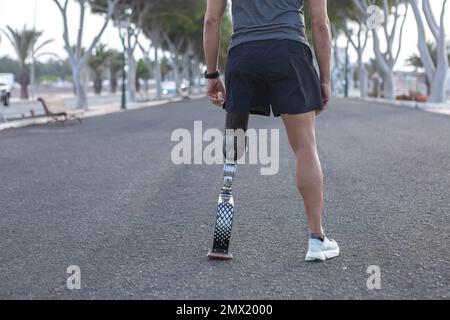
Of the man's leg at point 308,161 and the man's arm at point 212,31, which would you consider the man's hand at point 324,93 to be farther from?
the man's arm at point 212,31

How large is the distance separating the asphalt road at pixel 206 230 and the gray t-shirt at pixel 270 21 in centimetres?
126

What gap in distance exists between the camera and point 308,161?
3.16 metres

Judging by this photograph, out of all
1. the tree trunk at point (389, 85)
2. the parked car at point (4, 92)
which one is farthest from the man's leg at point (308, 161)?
the tree trunk at point (389, 85)

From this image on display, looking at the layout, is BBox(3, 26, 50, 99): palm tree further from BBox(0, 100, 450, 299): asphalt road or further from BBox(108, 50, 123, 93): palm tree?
BBox(0, 100, 450, 299): asphalt road

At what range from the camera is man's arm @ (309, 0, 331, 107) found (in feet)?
10.2

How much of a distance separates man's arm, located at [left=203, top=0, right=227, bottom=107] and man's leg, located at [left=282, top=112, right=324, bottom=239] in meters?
0.46

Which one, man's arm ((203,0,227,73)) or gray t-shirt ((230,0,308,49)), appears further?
man's arm ((203,0,227,73))

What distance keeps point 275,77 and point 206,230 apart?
4.60ft

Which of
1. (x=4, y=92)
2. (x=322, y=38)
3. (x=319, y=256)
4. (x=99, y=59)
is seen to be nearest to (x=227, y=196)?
(x=319, y=256)

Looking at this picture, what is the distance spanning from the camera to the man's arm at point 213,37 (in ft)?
10.4

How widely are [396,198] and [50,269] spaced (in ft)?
10.5

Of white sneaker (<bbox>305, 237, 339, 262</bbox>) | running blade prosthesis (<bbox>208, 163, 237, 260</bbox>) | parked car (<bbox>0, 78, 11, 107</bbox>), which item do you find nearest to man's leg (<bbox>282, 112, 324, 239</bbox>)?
white sneaker (<bbox>305, 237, 339, 262</bbox>)

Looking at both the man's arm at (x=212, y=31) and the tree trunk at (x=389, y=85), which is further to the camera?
the tree trunk at (x=389, y=85)

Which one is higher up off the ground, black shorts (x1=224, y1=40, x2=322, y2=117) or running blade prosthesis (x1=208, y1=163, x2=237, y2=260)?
black shorts (x1=224, y1=40, x2=322, y2=117)
